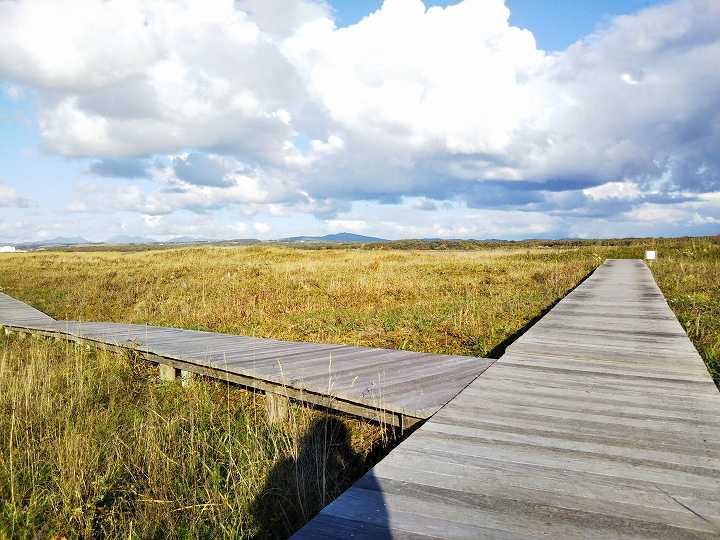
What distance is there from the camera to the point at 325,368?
19.7 feet

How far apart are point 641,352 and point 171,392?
630cm

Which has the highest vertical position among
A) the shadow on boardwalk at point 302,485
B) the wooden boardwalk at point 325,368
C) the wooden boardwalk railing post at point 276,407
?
the wooden boardwalk at point 325,368

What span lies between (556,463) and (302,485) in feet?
6.51

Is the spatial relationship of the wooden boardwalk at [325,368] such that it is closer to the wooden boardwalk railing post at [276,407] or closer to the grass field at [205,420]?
the wooden boardwalk railing post at [276,407]

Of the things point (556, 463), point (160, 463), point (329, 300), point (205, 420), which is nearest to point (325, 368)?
point (205, 420)

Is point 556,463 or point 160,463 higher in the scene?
point 556,463

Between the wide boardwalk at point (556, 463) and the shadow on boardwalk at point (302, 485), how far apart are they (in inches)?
38.5

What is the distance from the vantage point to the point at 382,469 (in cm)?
293

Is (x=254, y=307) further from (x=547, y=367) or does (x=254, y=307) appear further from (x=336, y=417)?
(x=547, y=367)

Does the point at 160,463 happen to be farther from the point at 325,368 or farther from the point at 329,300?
the point at 329,300

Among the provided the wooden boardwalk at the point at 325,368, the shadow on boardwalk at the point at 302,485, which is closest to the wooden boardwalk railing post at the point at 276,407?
the wooden boardwalk at the point at 325,368

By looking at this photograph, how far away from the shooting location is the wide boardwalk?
233cm

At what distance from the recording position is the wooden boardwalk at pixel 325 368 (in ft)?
15.1

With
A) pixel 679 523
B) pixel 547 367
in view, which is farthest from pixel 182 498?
pixel 547 367
